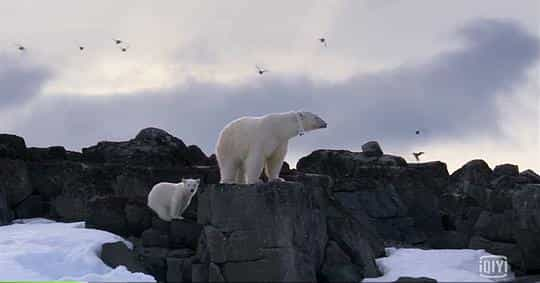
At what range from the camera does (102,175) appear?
25.2m

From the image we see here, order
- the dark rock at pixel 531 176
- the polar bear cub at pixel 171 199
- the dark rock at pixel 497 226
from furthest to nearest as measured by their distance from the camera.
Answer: the dark rock at pixel 531 176 < the dark rock at pixel 497 226 < the polar bear cub at pixel 171 199

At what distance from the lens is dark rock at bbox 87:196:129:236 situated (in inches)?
730

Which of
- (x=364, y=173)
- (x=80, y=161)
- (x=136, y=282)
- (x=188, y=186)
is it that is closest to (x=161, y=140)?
(x=80, y=161)

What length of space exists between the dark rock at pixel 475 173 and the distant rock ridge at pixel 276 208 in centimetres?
4

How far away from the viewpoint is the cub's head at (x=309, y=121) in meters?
16.7

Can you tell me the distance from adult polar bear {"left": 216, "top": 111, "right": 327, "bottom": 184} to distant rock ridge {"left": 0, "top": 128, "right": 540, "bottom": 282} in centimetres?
77

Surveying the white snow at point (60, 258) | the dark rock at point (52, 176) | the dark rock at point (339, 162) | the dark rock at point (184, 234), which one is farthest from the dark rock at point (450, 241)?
the dark rock at point (52, 176)

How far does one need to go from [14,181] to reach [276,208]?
12921 mm

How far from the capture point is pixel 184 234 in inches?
687

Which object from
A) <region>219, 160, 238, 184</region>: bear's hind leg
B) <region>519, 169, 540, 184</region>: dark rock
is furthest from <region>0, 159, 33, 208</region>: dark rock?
<region>519, 169, 540, 184</region>: dark rock

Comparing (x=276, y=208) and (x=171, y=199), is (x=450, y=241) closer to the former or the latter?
(x=171, y=199)

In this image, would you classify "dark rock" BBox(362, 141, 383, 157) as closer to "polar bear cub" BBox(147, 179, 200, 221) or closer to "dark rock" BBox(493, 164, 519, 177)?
"dark rock" BBox(493, 164, 519, 177)

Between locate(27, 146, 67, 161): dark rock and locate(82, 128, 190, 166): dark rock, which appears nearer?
locate(82, 128, 190, 166): dark rock

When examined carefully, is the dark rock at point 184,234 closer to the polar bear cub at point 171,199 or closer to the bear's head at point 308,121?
the polar bear cub at point 171,199
